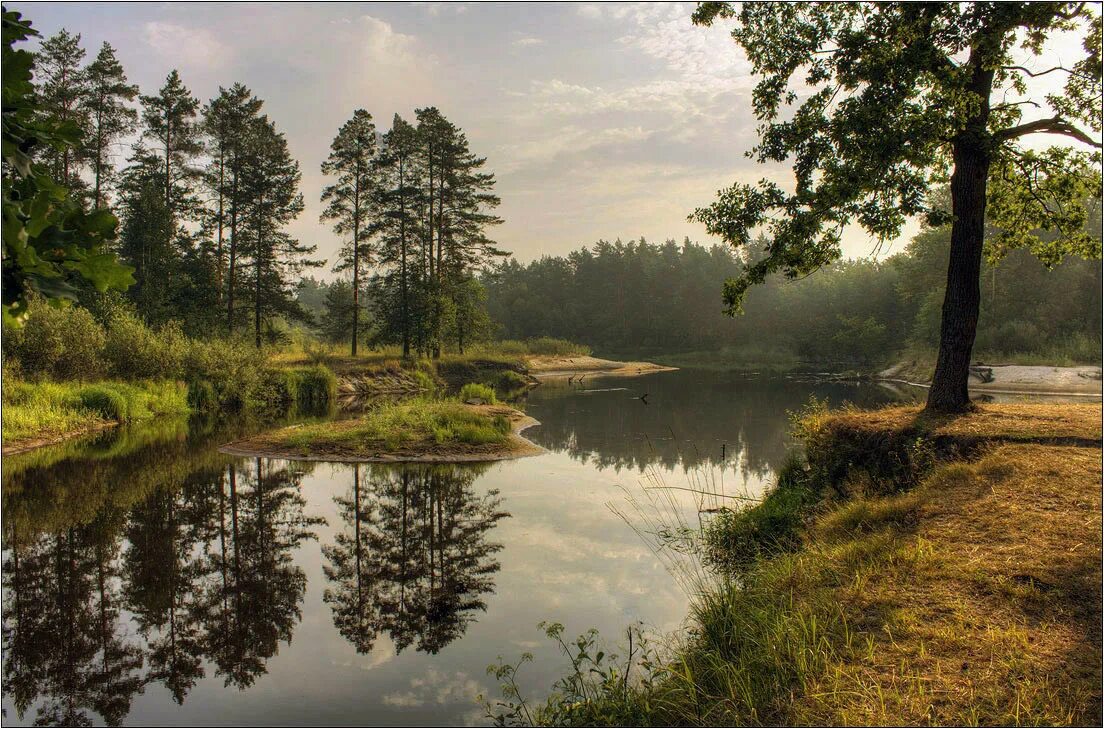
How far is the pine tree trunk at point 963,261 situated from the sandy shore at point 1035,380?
950 inches

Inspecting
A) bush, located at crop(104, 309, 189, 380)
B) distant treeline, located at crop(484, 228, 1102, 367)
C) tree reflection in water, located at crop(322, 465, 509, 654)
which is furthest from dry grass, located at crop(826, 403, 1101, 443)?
distant treeline, located at crop(484, 228, 1102, 367)

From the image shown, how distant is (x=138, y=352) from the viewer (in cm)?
2312

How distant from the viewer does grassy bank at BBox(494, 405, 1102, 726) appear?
13.4ft

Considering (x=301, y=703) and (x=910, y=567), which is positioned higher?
(x=910, y=567)

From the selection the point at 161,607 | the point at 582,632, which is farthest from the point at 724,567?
the point at 161,607

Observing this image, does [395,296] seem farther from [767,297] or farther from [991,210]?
[767,297]

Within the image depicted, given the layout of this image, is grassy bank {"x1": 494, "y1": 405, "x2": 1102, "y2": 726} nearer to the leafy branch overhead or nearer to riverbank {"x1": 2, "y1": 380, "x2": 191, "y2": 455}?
the leafy branch overhead

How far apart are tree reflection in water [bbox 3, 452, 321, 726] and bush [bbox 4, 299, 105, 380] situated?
987cm

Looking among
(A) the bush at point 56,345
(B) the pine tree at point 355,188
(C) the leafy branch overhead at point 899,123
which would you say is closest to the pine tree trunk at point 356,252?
(B) the pine tree at point 355,188

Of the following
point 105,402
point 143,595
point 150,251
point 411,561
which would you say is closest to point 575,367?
point 150,251

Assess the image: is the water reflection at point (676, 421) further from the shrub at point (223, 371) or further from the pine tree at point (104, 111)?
the pine tree at point (104, 111)

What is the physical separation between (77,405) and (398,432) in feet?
34.1

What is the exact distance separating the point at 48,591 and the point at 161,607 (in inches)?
59.4

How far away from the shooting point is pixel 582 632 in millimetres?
6805
